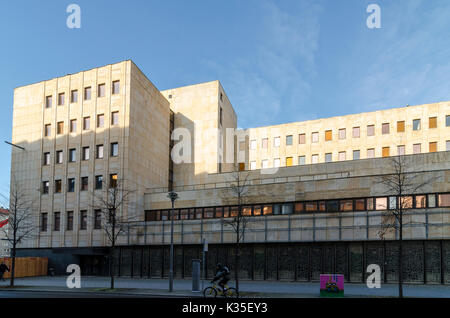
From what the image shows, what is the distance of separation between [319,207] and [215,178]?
55.7 feet

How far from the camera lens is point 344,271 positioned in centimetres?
3384

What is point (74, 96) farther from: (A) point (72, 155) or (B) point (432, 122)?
(B) point (432, 122)

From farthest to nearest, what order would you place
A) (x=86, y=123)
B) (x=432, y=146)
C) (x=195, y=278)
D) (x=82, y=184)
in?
(x=432, y=146) → (x=86, y=123) → (x=82, y=184) → (x=195, y=278)

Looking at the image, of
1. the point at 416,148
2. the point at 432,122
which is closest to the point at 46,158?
the point at 416,148

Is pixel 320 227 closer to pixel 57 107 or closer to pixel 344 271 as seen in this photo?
pixel 344 271

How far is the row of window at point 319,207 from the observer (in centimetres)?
3225

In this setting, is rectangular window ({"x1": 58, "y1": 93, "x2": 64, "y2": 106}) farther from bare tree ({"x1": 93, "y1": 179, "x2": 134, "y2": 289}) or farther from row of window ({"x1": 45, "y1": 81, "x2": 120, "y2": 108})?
bare tree ({"x1": 93, "y1": 179, "x2": 134, "y2": 289})

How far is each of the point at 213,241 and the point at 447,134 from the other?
106 ft

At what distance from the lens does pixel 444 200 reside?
31875 millimetres

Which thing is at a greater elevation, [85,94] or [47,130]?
[85,94]

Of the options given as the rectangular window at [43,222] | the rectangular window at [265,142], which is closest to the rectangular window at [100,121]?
the rectangular window at [43,222]

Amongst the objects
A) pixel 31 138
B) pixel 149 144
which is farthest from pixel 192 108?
pixel 31 138

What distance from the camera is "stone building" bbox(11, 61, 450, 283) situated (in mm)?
33562

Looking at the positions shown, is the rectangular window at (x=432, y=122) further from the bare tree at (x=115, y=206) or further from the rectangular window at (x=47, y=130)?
the rectangular window at (x=47, y=130)
